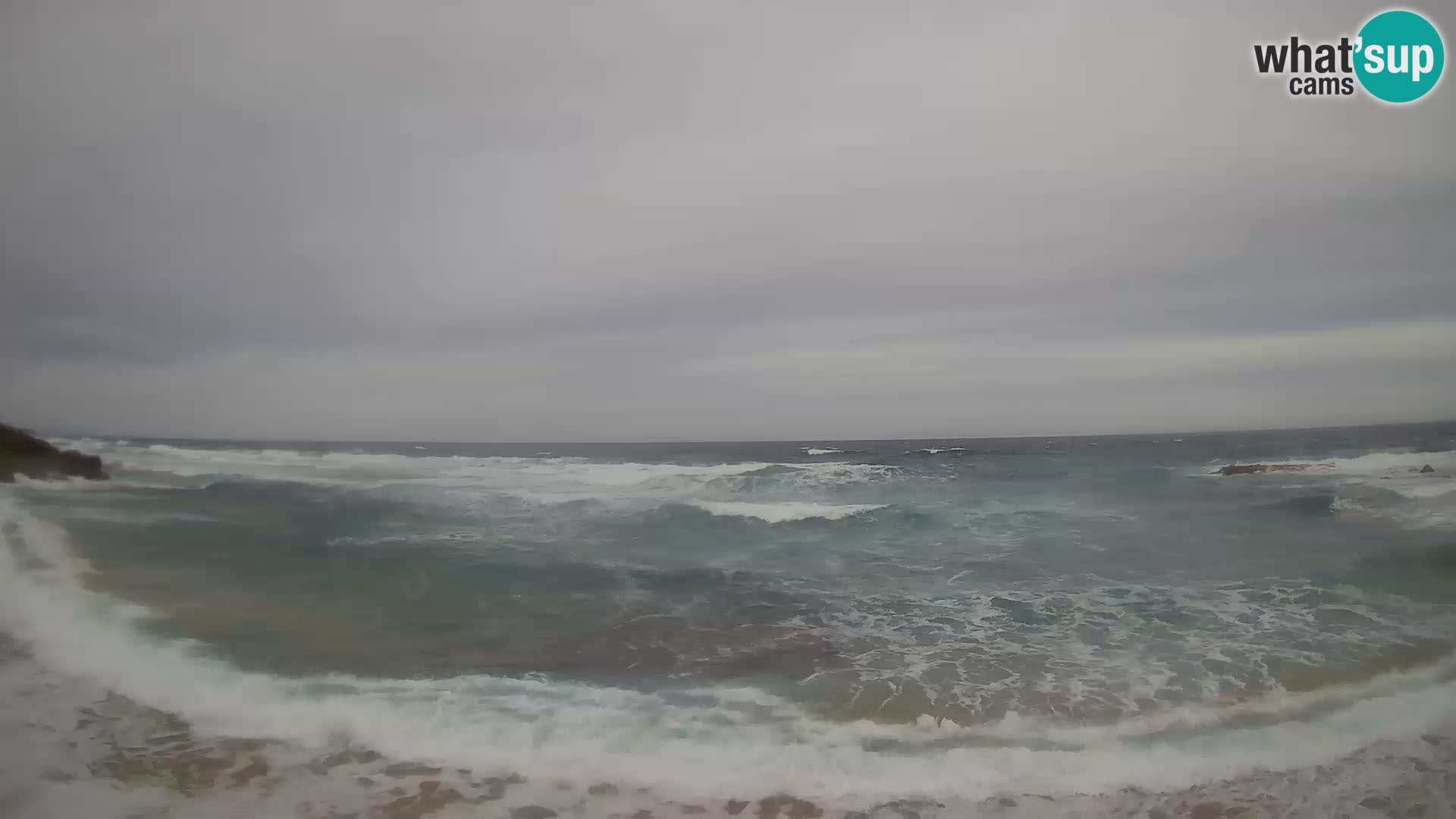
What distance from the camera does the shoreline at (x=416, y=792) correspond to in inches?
89.1

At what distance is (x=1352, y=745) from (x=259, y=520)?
10.0m

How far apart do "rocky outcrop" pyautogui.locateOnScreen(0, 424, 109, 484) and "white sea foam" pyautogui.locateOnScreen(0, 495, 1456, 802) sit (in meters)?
4.00

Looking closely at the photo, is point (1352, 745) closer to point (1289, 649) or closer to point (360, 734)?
point (1289, 649)

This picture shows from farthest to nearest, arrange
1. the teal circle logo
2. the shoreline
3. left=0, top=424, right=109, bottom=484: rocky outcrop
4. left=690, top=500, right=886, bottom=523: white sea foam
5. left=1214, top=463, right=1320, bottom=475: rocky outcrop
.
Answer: left=1214, top=463, right=1320, bottom=475: rocky outcrop < left=690, top=500, right=886, bottom=523: white sea foam < left=0, top=424, right=109, bottom=484: rocky outcrop < the teal circle logo < the shoreline

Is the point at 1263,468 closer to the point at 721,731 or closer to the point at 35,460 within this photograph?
the point at 721,731

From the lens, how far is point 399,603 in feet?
15.7

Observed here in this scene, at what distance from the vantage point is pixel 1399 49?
3453 millimetres

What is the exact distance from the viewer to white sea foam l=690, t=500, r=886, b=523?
8672mm

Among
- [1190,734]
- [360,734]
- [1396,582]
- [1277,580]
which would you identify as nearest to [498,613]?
[360,734]

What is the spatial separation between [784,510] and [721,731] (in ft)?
20.8

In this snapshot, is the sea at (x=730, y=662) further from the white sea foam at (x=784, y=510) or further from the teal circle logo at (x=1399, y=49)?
the teal circle logo at (x=1399, y=49)

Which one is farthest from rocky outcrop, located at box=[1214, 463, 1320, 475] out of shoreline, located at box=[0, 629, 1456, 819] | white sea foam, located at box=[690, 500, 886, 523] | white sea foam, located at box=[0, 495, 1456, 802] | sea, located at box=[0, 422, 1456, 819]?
shoreline, located at box=[0, 629, 1456, 819]

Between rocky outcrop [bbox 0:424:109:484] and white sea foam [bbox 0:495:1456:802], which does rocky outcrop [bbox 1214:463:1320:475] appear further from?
rocky outcrop [bbox 0:424:109:484]

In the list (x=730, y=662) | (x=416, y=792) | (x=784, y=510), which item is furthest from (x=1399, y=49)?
(x=784, y=510)
